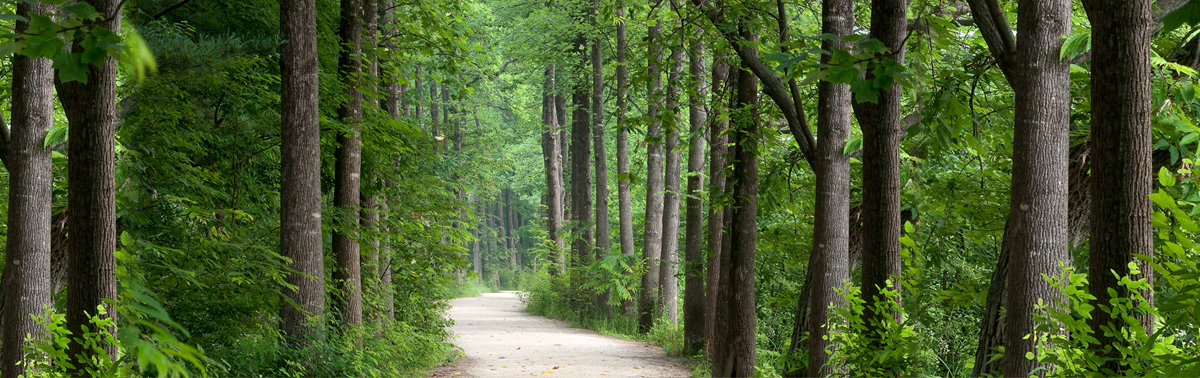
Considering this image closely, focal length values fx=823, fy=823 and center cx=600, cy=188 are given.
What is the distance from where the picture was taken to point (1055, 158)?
13.6 ft

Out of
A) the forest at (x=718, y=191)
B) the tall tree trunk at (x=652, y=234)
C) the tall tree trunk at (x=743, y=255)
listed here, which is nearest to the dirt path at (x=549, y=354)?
the forest at (x=718, y=191)

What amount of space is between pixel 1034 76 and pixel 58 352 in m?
5.33

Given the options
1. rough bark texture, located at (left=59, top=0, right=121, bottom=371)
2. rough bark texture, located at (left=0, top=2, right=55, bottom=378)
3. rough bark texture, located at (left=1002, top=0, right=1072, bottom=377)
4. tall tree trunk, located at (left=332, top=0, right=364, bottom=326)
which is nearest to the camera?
rough bark texture, located at (left=1002, top=0, right=1072, bottom=377)

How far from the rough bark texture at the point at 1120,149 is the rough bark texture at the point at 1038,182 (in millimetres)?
976

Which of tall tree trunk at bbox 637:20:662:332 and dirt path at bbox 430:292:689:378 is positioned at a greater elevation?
tall tree trunk at bbox 637:20:662:332

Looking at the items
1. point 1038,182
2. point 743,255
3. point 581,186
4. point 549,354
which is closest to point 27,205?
point 1038,182

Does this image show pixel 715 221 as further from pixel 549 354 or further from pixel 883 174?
pixel 883 174

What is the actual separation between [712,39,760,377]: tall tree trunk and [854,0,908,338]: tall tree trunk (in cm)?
410

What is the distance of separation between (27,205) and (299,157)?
2633 millimetres

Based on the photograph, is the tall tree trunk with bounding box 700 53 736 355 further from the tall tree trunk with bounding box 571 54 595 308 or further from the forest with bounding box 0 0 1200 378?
the tall tree trunk with bounding box 571 54 595 308

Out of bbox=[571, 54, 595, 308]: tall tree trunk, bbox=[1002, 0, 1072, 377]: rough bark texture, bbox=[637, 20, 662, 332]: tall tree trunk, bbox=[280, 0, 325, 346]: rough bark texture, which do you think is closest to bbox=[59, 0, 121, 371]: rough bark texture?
bbox=[280, 0, 325, 346]: rough bark texture

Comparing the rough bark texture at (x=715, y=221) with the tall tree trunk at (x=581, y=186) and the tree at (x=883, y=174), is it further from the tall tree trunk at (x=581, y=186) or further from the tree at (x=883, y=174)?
the tall tree trunk at (x=581, y=186)

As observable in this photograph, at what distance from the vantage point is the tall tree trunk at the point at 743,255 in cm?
950

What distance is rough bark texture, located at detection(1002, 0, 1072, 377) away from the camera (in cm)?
416
